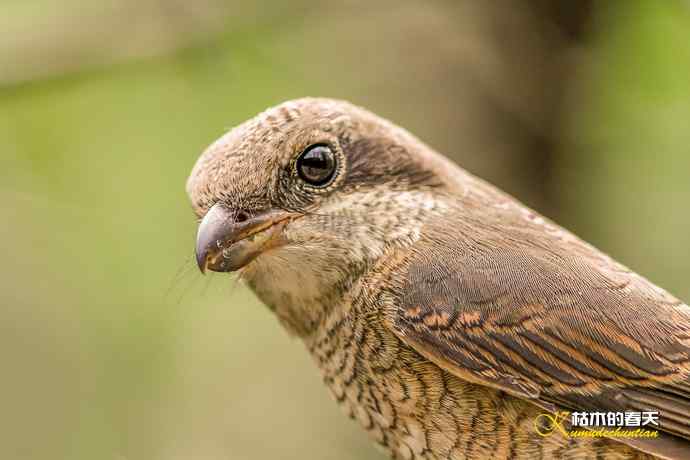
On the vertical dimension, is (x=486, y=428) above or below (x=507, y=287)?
below

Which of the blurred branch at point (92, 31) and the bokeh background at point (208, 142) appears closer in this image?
the blurred branch at point (92, 31)

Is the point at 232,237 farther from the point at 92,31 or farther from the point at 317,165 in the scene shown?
the point at 92,31

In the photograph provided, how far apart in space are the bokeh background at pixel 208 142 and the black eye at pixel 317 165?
4.92ft

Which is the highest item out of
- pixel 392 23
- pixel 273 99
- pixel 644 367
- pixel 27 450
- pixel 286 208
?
pixel 392 23

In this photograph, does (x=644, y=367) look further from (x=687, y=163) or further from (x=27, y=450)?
(x=27, y=450)

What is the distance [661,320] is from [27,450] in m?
3.42

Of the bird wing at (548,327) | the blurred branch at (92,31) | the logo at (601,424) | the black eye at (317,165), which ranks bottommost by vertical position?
the logo at (601,424)

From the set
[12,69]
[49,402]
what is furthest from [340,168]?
[49,402]

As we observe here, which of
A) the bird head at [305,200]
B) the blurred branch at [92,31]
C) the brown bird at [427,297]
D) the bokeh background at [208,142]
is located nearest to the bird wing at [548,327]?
the brown bird at [427,297]

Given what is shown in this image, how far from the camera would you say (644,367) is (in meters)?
2.99

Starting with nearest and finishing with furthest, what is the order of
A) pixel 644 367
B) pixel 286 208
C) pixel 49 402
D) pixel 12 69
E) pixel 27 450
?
pixel 644 367
pixel 286 208
pixel 12 69
pixel 27 450
pixel 49 402

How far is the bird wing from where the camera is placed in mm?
2979

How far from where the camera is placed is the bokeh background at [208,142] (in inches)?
183

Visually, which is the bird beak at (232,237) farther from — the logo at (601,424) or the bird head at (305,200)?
the logo at (601,424)
